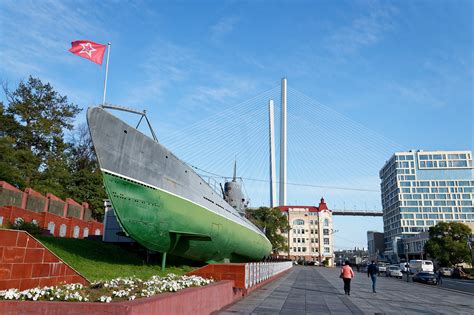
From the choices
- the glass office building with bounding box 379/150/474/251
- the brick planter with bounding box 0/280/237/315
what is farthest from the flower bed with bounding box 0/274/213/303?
the glass office building with bounding box 379/150/474/251

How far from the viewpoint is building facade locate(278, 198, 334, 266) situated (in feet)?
375

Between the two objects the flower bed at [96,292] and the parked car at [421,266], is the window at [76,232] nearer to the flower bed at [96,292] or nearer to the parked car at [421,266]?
the flower bed at [96,292]

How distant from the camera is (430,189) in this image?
127750 mm

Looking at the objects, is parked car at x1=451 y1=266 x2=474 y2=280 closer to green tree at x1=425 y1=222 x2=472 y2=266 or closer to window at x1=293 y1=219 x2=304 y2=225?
green tree at x1=425 y1=222 x2=472 y2=266

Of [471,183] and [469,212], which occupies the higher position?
[471,183]

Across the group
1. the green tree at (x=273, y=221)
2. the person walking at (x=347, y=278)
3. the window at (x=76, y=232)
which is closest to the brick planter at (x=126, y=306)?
the person walking at (x=347, y=278)

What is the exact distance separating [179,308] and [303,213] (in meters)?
115

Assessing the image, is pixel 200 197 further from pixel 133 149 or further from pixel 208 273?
pixel 208 273

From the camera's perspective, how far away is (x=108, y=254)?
1605 cm

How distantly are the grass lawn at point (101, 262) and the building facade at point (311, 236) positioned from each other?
335 feet

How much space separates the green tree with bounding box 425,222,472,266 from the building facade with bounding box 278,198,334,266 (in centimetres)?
4947

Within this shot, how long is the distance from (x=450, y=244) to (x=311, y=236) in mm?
57351

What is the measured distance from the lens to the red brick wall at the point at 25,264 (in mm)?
7320

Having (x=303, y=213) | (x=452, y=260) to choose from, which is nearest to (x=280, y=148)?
(x=452, y=260)
